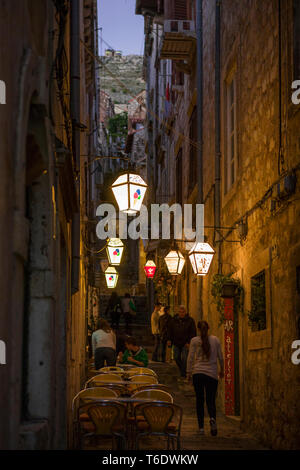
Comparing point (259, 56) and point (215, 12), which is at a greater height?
point (215, 12)

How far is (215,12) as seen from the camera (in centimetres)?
1505

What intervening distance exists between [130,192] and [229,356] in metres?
3.42

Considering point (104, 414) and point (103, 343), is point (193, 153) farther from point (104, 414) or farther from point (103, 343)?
point (104, 414)

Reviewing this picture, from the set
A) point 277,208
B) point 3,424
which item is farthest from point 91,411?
point 3,424

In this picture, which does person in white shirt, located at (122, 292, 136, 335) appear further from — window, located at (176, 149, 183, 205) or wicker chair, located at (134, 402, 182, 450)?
wicker chair, located at (134, 402, 182, 450)

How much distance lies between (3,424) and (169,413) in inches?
180

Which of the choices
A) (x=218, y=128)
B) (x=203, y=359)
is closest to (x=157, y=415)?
(x=203, y=359)

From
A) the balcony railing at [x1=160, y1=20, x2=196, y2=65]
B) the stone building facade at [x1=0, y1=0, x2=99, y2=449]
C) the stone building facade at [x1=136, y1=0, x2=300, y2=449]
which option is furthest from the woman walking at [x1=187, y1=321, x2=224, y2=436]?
the balcony railing at [x1=160, y1=20, x2=196, y2=65]

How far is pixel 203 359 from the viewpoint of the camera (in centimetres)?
1068

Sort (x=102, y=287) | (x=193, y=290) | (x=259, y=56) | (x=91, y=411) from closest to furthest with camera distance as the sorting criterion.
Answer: (x=91, y=411) → (x=259, y=56) → (x=193, y=290) → (x=102, y=287)

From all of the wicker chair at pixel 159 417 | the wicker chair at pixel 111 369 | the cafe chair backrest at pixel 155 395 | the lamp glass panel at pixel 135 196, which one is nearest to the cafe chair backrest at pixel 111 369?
the wicker chair at pixel 111 369

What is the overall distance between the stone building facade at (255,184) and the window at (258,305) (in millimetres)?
29

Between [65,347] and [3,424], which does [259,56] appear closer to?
[65,347]

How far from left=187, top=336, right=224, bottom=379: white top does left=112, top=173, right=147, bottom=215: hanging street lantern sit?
2305 millimetres
